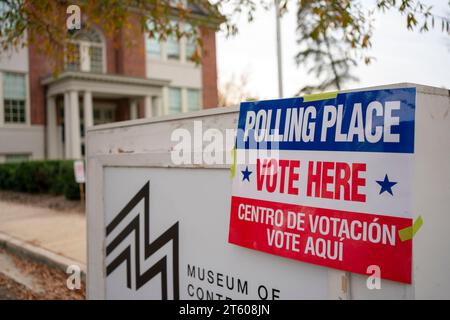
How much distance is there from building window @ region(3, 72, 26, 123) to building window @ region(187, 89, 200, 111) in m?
10.2

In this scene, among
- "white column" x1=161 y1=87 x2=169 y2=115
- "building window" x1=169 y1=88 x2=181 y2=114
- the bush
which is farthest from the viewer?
"building window" x1=169 y1=88 x2=181 y2=114

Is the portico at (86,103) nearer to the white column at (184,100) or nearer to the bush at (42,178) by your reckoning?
the white column at (184,100)

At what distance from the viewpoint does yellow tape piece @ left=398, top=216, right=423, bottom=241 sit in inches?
62.0

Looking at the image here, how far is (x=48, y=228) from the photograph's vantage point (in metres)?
8.70

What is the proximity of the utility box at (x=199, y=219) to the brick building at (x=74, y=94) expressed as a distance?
1642 cm

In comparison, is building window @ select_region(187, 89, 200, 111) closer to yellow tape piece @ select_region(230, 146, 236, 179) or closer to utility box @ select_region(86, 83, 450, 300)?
utility box @ select_region(86, 83, 450, 300)

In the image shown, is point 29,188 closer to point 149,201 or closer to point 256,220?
point 149,201

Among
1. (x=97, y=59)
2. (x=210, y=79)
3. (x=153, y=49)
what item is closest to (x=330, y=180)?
(x=97, y=59)

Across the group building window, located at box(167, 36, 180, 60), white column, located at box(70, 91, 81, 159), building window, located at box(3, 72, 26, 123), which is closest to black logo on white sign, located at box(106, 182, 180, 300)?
white column, located at box(70, 91, 81, 159)

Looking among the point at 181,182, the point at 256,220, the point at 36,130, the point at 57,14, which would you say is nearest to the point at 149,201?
the point at 181,182

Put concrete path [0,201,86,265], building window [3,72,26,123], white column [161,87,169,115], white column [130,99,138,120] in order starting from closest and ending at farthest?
1. concrete path [0,201,86,265]
2. building window [3,72,26,123]
3. white column [130,99,138,120]
4. white column [161,87,169,115]

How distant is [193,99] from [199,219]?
26.6 metres

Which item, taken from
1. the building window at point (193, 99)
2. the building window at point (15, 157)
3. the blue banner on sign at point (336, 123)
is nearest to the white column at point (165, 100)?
the building window at point (193, 99)

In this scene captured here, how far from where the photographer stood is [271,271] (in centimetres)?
216
